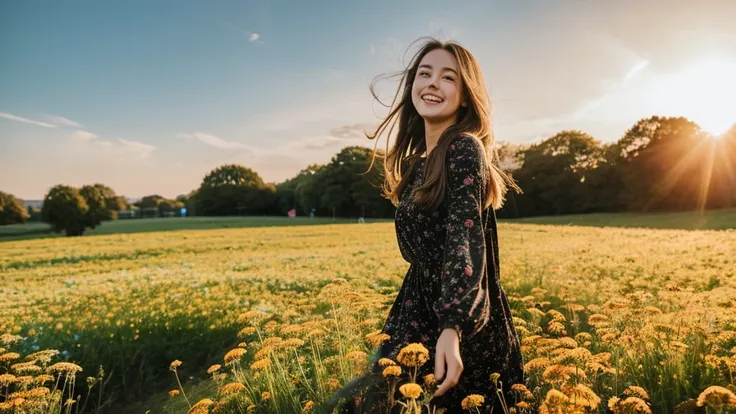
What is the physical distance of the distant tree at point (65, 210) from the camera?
179 ft

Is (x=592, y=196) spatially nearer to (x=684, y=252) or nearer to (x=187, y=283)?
(x=684, y=252)

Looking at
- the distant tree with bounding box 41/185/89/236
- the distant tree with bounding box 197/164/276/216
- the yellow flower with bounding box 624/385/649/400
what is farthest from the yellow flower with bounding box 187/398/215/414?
the distant tree with bounding box 197/164/276/216

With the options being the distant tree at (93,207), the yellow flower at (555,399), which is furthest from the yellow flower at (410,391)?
the distant tree at (93,207)

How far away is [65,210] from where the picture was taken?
54.8 meters

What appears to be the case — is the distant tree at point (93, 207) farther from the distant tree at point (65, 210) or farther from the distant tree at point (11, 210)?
the distant tree at point (11, 210)

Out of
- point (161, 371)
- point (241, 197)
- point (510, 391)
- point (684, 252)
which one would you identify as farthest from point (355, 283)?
point (241, 197)

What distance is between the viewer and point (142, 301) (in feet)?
24.1

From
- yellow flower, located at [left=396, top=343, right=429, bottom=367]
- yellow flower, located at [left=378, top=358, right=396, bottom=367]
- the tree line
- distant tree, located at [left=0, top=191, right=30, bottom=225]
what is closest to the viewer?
yellow flower, located at [left=396, top=343, right=429, bottom=367]

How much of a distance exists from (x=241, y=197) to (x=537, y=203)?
6473 cm

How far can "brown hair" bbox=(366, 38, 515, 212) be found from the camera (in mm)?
2395

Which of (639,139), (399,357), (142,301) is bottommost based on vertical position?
(142,301)

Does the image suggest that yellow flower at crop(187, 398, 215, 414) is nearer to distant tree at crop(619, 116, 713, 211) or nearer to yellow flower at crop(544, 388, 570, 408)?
yellow flower at crop(544, 388, 570, 408)

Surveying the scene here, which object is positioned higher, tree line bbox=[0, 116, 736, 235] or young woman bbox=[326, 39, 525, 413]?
tree line bbox=[0, 116, 736, 235]

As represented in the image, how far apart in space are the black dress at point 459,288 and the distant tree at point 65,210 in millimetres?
64260
